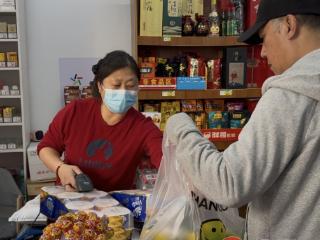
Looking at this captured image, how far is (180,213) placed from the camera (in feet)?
3.26

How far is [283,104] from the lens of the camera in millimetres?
741

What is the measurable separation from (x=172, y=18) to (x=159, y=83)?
0.58 meters

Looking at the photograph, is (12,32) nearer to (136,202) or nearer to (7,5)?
(7,5)

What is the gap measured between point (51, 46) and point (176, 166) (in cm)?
305

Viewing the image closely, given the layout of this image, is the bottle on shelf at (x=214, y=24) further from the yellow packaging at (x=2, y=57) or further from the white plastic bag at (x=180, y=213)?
the white plastic bag at (x=180, y=213)

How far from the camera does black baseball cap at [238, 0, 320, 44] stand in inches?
30.5

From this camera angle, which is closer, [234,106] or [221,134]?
[221,134]

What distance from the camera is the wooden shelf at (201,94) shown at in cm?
329

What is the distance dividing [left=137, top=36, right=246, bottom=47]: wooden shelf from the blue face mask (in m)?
1.66

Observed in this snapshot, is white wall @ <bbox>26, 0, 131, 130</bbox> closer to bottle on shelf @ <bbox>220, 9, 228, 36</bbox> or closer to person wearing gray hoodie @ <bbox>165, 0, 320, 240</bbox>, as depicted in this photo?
bottle on shelf @ <bbox>220, 9, 228, 36</bbox>

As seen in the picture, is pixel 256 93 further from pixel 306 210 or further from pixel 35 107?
pixel 306 210

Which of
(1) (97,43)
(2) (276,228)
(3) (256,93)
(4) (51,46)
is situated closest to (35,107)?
(4) (51,46)

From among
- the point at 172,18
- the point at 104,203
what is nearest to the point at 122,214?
the point at 104,203

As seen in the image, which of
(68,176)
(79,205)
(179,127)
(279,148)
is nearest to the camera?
(279,148)
